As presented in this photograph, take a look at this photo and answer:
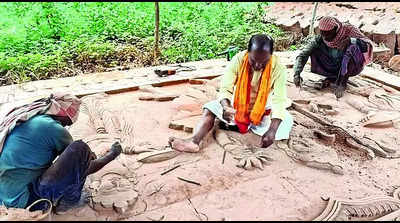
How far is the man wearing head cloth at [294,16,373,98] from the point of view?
3934mm

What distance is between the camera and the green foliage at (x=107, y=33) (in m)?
5.05

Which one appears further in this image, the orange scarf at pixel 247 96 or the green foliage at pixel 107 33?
the green foliage at pixel 107 33

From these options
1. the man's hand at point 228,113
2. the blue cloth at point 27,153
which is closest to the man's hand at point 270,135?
the man's hand at point 228,113

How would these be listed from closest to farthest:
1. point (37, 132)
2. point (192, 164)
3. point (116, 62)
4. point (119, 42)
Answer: point (37, 132), point (192, 164), point (116, 62), point (119, 42)

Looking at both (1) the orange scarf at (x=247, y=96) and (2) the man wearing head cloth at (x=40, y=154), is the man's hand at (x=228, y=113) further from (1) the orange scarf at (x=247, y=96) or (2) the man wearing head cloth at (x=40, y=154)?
(2) the man wearing head cloth at (x=40, y=154)

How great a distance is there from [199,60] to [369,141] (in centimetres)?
312

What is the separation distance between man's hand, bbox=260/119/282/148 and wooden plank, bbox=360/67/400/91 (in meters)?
2.48

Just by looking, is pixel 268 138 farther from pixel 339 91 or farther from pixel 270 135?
pixel 339 91

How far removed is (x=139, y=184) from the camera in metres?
2.43

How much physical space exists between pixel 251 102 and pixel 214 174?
771 mm

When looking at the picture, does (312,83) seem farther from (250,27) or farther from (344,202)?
(250,27)

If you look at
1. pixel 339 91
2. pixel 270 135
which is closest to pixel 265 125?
pixel 270 135

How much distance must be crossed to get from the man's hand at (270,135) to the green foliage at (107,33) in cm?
301

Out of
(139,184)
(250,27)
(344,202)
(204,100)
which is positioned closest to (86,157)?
(139,184)
